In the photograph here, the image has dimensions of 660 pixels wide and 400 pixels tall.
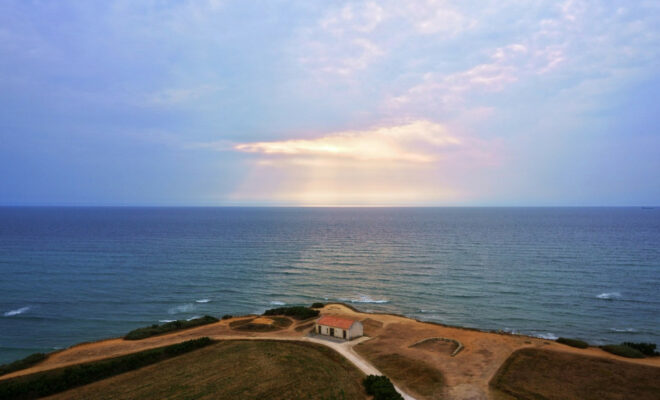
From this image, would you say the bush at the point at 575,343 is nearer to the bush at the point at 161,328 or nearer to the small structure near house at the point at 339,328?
the small structure near house at the point at 339,328

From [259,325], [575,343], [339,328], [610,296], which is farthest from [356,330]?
[610,296]

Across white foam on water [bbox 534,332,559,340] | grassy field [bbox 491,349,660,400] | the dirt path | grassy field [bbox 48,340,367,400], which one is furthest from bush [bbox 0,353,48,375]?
white foam on water [bbox 534,332,559,340]

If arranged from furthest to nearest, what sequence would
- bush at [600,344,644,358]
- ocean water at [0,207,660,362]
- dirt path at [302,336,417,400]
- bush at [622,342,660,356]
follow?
ocean water at [0,207,660,362], bush at [622,342,660,356], bush at [600,344,644,358], dirt path at [302,336,417,400]

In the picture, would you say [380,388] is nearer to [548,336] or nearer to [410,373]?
[410,373]

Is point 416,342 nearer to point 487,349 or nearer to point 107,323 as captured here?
point 487,349

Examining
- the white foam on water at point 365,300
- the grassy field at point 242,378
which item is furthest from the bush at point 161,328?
the white foam on water at point 365,300

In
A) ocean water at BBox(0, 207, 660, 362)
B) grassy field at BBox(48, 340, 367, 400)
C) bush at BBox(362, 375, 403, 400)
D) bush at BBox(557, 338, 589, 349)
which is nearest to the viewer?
bush at BBox(362, 375, 403, 400)

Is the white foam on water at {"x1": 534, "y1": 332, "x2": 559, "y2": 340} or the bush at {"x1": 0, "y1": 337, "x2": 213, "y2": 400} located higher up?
the bush at {"x1": 0, "y1": 337, "x2": 213, "y2": 400}

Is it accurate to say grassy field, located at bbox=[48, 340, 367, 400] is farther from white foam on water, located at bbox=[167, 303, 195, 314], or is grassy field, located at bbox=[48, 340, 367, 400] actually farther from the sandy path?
white foam on water, located at bbox=[167, 303, 195, 314]
